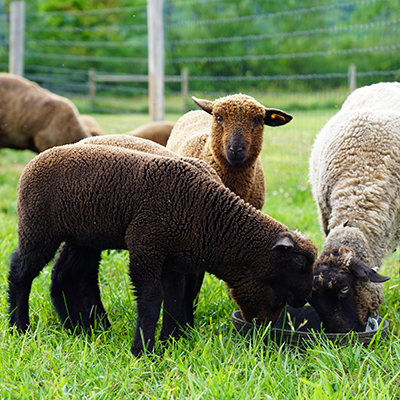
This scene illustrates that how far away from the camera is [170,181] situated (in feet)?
10.9

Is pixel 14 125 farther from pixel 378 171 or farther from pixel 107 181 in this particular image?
pixel 378 171

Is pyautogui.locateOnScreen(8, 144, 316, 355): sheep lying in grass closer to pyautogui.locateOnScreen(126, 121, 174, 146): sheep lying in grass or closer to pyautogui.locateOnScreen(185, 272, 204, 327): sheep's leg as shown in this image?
pyautogui.locateOnScreen(185, 272, 204, 327): sheep's leg

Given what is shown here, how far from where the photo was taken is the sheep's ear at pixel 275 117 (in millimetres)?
4184

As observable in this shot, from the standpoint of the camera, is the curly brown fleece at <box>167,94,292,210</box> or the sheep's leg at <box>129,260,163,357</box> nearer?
the sheep's leg at <box>129,260,163,357</box>

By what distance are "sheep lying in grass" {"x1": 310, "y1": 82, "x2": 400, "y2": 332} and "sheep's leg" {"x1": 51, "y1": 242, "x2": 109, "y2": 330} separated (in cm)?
161

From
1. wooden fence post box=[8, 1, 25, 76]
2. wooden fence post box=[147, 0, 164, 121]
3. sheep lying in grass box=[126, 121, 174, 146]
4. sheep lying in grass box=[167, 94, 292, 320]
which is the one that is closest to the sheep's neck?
sheep lying in grass box=[167, 94, 292, 320]

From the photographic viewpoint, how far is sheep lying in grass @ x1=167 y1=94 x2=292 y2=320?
397cm

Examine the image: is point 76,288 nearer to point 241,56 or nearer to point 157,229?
point 157,229

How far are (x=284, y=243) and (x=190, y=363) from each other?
90 cm

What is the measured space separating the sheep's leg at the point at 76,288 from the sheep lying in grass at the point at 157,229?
29cm

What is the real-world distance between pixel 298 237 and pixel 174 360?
108 cm

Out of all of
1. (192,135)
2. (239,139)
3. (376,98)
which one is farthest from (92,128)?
(239,139)

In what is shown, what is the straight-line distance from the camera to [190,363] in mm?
3072

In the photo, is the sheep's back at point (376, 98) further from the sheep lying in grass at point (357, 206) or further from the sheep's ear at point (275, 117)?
the sheep's ear at point (275, 117)
